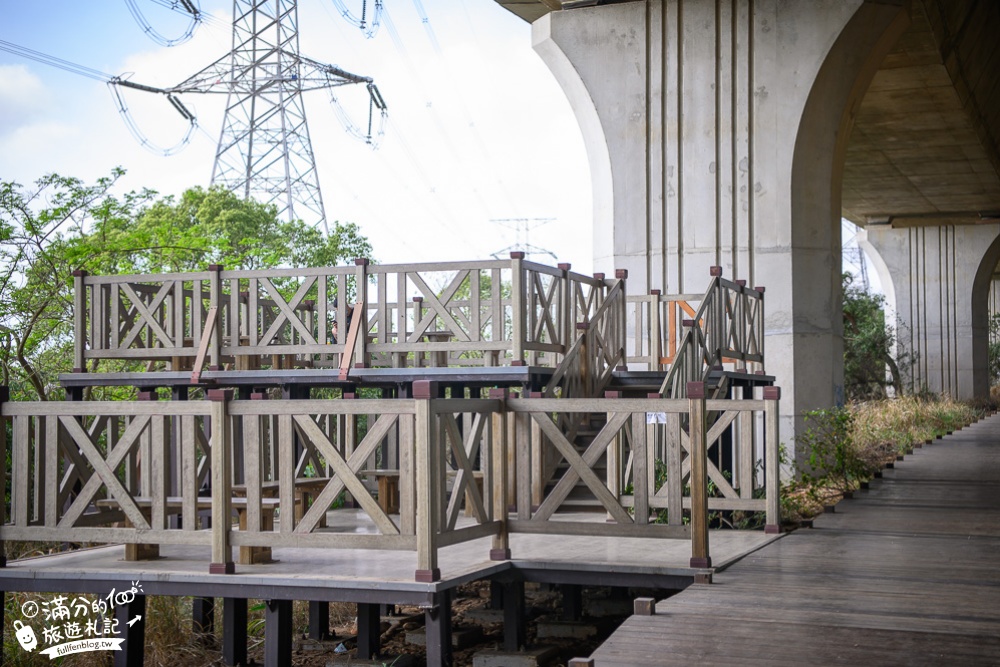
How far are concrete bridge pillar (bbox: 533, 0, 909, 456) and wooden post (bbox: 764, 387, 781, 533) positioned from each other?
6.07m

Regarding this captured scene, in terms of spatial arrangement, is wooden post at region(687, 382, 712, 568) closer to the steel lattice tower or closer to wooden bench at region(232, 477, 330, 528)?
wooden bench at region(232, 477, 330, 528)

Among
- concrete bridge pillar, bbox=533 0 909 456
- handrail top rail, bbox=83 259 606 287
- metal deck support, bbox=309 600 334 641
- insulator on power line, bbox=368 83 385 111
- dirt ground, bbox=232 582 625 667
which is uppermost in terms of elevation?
insulator on power line, bbox=368 83 385 111

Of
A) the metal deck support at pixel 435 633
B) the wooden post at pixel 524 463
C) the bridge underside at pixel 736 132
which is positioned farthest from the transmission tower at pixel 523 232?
the metal deck support at pixel 435 633

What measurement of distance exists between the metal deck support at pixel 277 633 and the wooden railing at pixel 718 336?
177 inches

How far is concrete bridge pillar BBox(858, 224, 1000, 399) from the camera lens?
1399 inches

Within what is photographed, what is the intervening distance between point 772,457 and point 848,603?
3.14 m

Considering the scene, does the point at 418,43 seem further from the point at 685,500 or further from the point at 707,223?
the point at 685,500

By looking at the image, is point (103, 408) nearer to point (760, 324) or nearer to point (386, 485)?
point (386, 485)

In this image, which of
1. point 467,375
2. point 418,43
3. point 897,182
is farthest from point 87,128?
point 467,375

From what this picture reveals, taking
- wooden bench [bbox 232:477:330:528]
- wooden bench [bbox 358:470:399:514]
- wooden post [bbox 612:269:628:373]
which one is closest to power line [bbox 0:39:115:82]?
wooden post [bbox 612:269:628:373]

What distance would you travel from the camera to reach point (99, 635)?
908cm

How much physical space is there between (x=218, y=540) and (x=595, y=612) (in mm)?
4103

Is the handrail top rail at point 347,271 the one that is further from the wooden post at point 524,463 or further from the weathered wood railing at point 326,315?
the wooden post at point 524,463

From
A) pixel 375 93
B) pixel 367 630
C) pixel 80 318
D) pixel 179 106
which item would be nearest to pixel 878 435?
pixel 80 318
